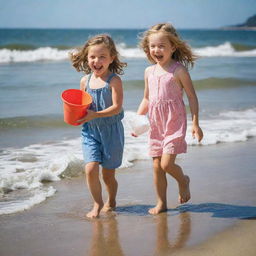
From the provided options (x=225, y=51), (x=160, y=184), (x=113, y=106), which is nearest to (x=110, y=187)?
(x=160, y=184)

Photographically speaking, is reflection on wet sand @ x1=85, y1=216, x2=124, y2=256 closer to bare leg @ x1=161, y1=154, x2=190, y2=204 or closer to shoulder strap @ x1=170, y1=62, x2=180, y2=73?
bare leg @ x1=161, y1=154, x2=190, y2=204

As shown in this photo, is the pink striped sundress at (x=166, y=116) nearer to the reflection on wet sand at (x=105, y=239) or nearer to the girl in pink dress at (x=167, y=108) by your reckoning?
the girl in pink dress at (x=167, y=108)

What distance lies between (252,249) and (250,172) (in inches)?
76.7

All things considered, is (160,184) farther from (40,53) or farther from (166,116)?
(40,53)

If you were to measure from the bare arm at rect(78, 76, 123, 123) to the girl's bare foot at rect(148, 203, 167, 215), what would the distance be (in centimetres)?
76

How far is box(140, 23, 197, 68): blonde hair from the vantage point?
3.94 meters

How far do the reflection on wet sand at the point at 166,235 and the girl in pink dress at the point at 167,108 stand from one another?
0.65ft

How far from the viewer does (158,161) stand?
3932 millimetres

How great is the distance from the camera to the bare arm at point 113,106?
3725mm

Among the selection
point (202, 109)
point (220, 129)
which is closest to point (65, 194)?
point (220, 129)

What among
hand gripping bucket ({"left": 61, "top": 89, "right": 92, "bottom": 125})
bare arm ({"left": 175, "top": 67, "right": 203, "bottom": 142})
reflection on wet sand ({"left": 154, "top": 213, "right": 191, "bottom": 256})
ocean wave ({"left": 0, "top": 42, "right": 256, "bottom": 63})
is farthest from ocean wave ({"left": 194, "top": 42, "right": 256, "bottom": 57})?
reflection on wet sand ({"left": 154, "top": 213, "right": 191, "bottom": 256})

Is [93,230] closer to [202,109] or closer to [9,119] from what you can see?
[9,119]

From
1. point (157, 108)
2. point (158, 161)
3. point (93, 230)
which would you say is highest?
point (157, 108)

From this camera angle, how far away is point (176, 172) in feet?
12.7
